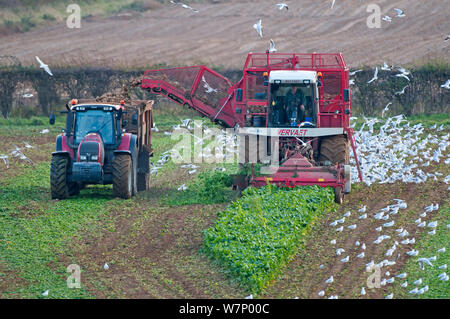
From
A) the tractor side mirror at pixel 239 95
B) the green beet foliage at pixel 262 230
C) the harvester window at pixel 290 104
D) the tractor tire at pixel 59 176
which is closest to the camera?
the green beet foliage at pixel 262 230

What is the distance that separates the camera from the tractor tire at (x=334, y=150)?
18.0 metres

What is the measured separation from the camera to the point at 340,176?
16.6m

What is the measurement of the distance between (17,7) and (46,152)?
29925 millimetres

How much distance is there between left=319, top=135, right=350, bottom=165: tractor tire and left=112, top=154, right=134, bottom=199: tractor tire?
4478 millimetres

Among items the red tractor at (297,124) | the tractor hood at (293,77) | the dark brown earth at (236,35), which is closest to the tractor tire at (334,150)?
the red tractor at (297,124)

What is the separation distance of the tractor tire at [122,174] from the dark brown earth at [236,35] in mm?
21508

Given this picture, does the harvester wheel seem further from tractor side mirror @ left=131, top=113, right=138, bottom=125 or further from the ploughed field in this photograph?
tractor side mirror @ left=131, top=113, right=138, bottom=125

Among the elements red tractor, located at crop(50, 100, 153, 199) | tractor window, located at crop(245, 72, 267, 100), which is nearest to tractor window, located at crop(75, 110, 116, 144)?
red tractor, located at crop(50, 100, 153, 199)

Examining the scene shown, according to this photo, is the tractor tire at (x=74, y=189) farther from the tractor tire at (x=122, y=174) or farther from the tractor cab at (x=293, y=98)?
the tractor cab at (x=293, y=98)

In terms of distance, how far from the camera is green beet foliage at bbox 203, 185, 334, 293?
38.4 feet

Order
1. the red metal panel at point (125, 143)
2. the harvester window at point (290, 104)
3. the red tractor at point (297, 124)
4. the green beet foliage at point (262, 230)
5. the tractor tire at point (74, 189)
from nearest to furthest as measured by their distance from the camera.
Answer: the green beet foliage at point (262, 230) < the red tractor at point (297, 124) < the red metal panel at point (125, 143) < the tractor tire at point (74, 189) < the harvester window at point (290, 104)

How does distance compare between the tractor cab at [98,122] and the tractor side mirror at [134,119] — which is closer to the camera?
the tractor cab at [98,122]

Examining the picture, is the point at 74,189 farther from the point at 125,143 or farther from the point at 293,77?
the point at 293,77

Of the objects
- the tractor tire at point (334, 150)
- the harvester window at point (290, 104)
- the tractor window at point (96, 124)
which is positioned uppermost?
the harvester window at point (290, 104)
